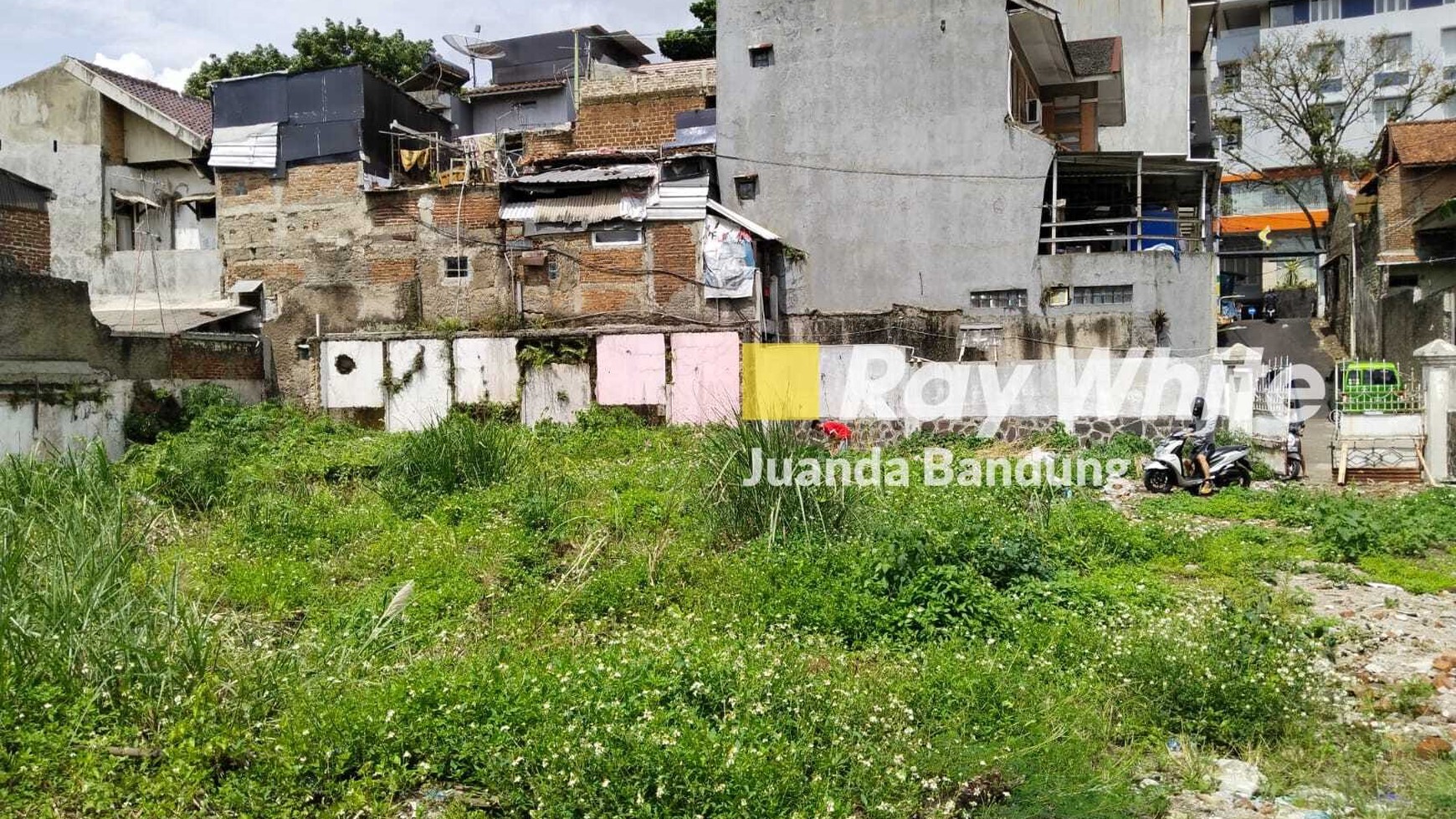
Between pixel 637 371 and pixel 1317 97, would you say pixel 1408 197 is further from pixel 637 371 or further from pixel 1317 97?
pixel 637 371

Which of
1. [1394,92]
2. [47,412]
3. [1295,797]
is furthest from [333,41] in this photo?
[1394,92]

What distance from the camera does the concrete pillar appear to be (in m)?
12.6

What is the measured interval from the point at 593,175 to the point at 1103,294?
10.1 m

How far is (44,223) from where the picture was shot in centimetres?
1727

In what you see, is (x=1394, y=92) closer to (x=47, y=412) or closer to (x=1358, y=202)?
(x=1358, y=202)

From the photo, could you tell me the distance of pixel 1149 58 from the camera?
24625 mm

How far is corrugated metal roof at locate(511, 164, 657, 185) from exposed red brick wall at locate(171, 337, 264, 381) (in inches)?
244

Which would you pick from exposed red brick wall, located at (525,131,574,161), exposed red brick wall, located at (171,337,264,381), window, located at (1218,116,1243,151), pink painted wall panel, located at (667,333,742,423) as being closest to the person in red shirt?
pink painted wall panel, located at (667,333,742,423)

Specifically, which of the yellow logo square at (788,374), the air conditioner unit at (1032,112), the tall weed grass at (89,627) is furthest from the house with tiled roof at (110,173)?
the air conditioner unit at (1032,112)

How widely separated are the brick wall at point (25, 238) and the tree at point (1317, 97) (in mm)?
32343

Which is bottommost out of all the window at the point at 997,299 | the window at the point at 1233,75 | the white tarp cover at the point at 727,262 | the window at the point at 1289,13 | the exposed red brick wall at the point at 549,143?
the window at the point at 997,299

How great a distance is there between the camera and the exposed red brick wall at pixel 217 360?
17.2 m

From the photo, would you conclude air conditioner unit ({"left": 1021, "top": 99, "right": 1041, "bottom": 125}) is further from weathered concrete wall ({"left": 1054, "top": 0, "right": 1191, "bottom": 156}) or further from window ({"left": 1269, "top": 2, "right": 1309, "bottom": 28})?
window ({"left": 1269, "top": 2, "right": 1309, "bottom": 28})

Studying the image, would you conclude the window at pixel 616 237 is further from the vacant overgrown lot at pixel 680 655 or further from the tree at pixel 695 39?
the tree at pixel 695 39
